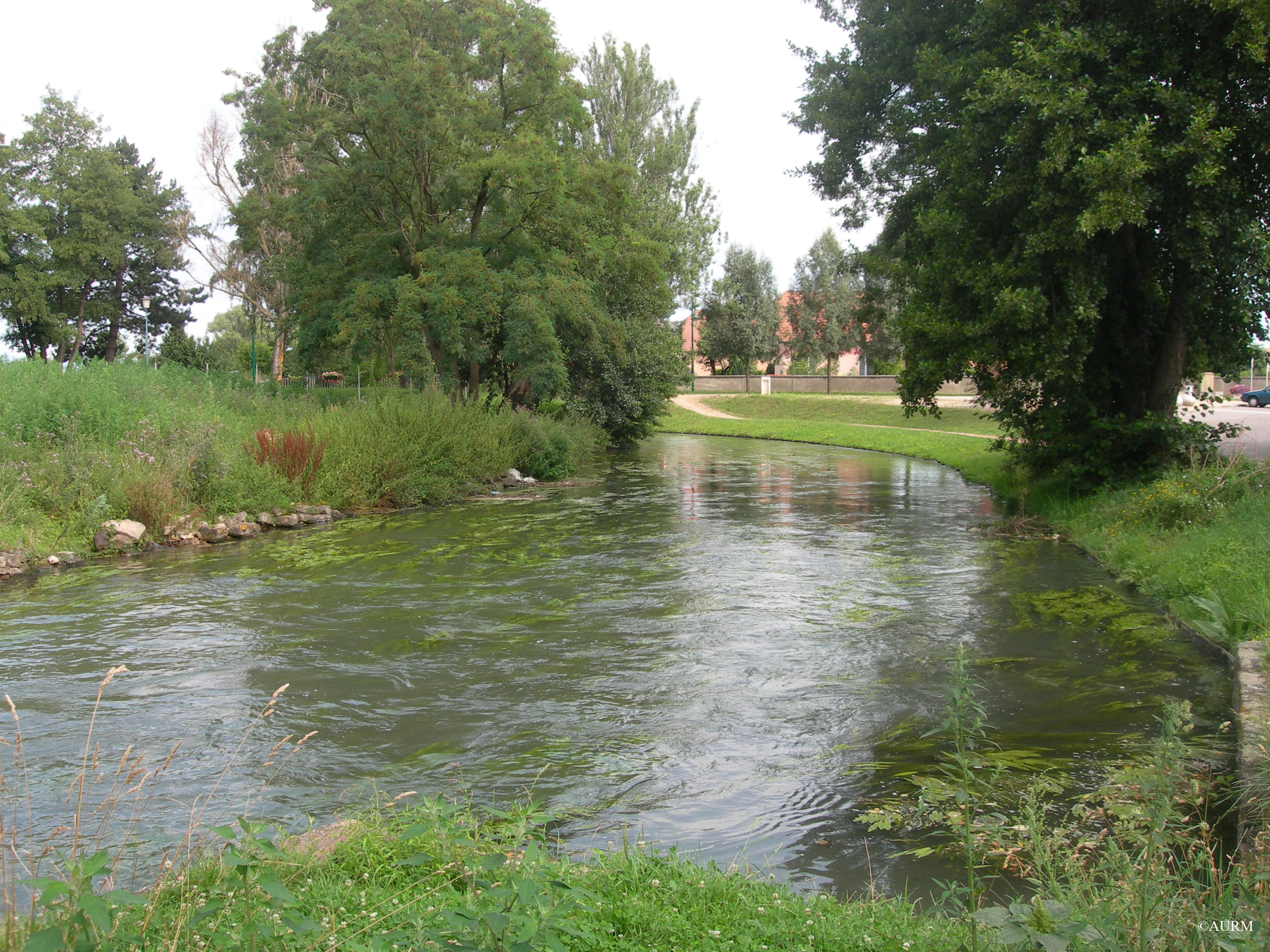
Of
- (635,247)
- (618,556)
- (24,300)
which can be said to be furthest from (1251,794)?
(24,300)

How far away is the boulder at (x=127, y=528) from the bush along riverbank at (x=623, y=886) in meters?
9.65

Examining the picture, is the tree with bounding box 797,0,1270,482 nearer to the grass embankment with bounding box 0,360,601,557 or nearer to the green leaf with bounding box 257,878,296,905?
the grass embankment with bounding box 0,360,601,557

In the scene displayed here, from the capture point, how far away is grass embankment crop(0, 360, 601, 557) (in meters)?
14.5

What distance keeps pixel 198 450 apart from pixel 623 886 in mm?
14049

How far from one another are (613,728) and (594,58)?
4299 cm

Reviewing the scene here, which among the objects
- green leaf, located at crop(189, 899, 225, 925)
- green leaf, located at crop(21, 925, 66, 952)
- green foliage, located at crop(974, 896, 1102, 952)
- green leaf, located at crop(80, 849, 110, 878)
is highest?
green leaf, located at crop(80, 849, 110, 878)

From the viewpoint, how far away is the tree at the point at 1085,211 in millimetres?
12812

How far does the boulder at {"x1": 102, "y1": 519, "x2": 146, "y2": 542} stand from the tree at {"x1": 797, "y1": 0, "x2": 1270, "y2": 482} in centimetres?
1260

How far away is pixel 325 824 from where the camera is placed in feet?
17.5

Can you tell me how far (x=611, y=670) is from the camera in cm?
850

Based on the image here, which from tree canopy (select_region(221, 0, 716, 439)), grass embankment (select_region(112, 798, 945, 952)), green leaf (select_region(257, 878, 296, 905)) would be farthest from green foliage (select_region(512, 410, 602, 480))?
green leaf (select_region(257, 878, 296, 905))

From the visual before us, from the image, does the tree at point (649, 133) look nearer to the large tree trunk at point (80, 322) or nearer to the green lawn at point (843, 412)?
the green lawn at point (843, 412)

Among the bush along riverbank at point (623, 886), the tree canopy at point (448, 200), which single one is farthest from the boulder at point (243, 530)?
the bush along riverbank at point (623, 886)

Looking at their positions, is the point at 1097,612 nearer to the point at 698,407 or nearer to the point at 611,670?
the point at 611,670
